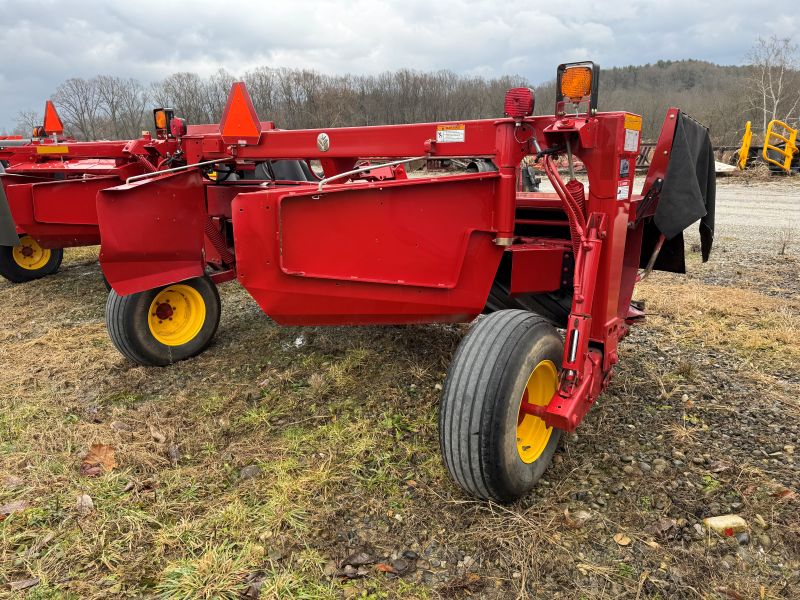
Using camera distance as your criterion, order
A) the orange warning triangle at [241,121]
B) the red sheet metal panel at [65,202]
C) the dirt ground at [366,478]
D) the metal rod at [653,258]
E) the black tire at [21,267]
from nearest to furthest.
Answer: the dirt ground at [366,478] < the metal rod at [653,258] < the orange warning triangle at [241,121] < the red sheet metal panel at [65,202] < the black tire at [21,267]

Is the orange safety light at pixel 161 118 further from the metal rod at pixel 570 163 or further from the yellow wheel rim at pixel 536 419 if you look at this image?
the yellow wheel rim at pixel 536 419

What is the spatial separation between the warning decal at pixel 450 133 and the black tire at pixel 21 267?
20.2 feet

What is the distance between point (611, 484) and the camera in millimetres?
2721

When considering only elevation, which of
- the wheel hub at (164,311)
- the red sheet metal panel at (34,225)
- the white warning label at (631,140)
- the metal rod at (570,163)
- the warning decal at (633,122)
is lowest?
the wheel hub at (164,311)

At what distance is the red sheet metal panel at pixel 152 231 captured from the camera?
11.9ft

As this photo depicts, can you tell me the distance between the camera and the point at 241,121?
12.6 ft

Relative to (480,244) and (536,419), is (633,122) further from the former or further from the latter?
(536,419)

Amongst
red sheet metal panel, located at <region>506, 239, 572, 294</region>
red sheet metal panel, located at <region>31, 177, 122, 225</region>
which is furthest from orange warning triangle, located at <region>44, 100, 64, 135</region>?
red sheet metal panel, located at <region>506, 239, 572, 294</region>

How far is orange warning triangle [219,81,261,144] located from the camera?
150 inches

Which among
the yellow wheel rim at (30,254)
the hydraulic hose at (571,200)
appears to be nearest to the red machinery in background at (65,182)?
the yellow wheel rim at (30,254)

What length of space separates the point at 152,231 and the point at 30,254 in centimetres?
473

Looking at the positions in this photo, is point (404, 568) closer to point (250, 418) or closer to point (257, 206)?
point (250, 418)

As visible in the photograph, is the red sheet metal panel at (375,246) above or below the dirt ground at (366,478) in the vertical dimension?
above

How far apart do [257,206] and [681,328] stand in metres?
3.69
